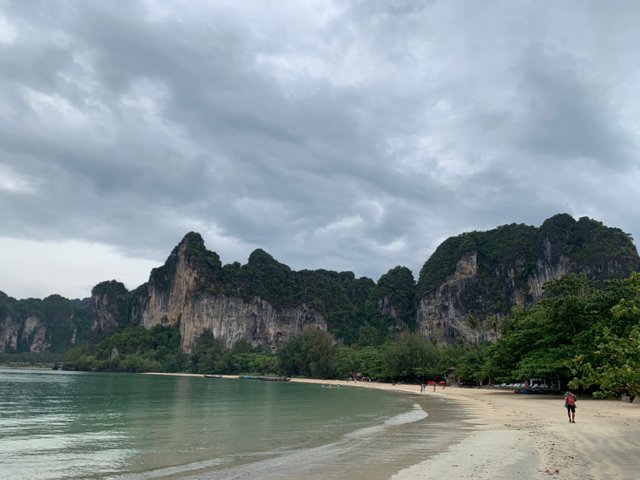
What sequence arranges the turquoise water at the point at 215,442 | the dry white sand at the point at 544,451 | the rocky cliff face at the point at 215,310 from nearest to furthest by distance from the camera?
the dry white sand at the point at 544,451, the turquoise water at the point at 215,442, the rocky cliff face at the point at 215,310

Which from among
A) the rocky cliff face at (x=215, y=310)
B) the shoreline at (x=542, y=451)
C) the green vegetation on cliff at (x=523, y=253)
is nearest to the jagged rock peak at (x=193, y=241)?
the rocky cliff face at (x=215, y=310)

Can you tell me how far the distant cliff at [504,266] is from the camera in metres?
140

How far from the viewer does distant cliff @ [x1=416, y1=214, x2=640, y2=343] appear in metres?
140

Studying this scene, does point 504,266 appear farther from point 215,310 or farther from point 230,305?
point 215,310

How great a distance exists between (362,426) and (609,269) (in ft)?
434

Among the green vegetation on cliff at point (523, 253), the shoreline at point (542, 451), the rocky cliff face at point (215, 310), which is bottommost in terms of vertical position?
the shoreline at point (542, 451)

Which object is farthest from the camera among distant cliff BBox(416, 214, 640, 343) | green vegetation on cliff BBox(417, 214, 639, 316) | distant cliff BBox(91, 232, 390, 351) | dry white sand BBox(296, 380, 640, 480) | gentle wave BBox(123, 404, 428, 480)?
distant cliff BBox(91, 232, 390, 351)

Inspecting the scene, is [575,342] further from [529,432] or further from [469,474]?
[469,474]

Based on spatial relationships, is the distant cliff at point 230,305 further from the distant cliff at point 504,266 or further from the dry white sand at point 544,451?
the dry white sand at point 544,451

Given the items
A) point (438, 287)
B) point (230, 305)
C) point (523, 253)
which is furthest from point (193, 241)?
point (523, 253)

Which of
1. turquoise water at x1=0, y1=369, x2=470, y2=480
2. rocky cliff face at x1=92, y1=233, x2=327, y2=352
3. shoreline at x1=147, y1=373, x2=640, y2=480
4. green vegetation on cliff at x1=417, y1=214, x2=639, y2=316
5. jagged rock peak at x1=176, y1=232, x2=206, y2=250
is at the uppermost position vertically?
jagged rock peak at x1=176, y1=232, x2=206, y2=250

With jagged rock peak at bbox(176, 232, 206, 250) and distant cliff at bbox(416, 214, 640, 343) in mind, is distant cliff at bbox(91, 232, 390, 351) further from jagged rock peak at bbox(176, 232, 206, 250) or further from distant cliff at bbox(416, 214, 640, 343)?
distant cliff at bbox(416, 214, 640, 343)

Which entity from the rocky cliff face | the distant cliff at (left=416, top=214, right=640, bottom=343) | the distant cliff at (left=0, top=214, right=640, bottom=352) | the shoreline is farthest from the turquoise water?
the rocky cliff face

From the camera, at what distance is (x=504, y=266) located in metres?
164
